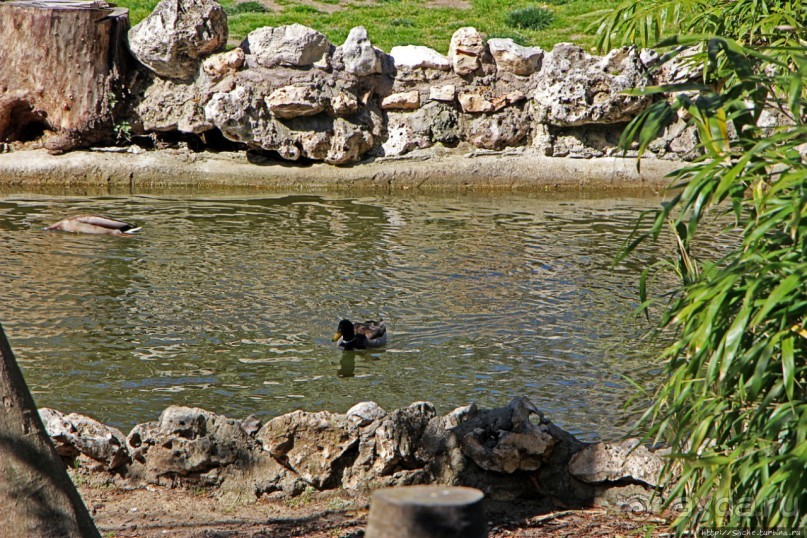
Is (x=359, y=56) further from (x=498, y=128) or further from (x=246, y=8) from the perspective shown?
(x=246, y=8)

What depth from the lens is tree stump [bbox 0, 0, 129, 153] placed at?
14.1 meters

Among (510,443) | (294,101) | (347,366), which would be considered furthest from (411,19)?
(510,443)

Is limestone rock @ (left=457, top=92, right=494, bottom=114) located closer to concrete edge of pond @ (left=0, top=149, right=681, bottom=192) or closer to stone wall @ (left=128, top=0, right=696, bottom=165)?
stone wall @ (left=128, top=0, right=696, bottom=165)

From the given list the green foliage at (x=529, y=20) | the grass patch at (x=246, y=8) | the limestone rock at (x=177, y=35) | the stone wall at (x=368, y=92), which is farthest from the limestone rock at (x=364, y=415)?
the grass patch at (x=246, y=8)

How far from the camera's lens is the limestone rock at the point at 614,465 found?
4855mm

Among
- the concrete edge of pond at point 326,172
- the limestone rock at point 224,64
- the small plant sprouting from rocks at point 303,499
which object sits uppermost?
the limestone rock at point 224,64

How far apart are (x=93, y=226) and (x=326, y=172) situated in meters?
4.14

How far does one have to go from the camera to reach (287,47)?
567 inches

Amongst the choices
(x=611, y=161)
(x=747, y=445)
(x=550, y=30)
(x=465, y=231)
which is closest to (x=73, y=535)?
(x=747, y=445)

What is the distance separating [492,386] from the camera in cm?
674

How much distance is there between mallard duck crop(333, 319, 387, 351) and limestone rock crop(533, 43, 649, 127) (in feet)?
24.8

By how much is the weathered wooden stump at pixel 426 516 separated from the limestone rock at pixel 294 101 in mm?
12102

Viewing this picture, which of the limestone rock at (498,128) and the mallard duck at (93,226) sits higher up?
→ the limestone rock at (498,128)

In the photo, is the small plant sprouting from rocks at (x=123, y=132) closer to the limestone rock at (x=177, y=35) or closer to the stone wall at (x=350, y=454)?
the limestone rock at (x=177, y=35)
